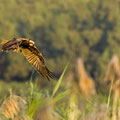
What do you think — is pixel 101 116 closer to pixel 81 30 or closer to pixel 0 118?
pixel 0 118

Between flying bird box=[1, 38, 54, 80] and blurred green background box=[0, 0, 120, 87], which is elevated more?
blurred green background box=[0, 0, 120, 87]

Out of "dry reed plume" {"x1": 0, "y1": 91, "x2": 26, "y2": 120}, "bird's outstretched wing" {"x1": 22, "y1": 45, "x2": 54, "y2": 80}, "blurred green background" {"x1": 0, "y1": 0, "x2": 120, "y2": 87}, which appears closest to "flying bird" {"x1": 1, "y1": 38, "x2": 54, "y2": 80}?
"bird's outstretched wing" {"x1": 22, "y1": 45, "x2": 54, "y2": 80}

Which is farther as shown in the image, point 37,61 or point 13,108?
point 37,61

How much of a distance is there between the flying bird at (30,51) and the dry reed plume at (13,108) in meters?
0.32

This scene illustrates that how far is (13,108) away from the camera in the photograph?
7.89 feet

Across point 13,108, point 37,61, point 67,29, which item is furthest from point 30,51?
point 67,29

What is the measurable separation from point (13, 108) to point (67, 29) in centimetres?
4678

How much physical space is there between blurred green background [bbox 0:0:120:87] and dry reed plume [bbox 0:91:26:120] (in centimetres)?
3478

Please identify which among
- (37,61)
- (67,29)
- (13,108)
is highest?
(67,29)

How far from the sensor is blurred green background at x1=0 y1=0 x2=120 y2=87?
40.0 meters

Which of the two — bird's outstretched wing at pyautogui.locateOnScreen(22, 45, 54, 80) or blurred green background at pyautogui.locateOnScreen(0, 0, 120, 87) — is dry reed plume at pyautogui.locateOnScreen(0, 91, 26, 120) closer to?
bird's outstretched wing at pyautogui.locateOnScreen(22, 45, 54, 80)

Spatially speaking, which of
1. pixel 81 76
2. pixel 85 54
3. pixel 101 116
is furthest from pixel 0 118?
pixel 85 54

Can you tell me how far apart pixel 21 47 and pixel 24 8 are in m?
48.3

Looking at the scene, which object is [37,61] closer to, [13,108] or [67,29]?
[13,108]
